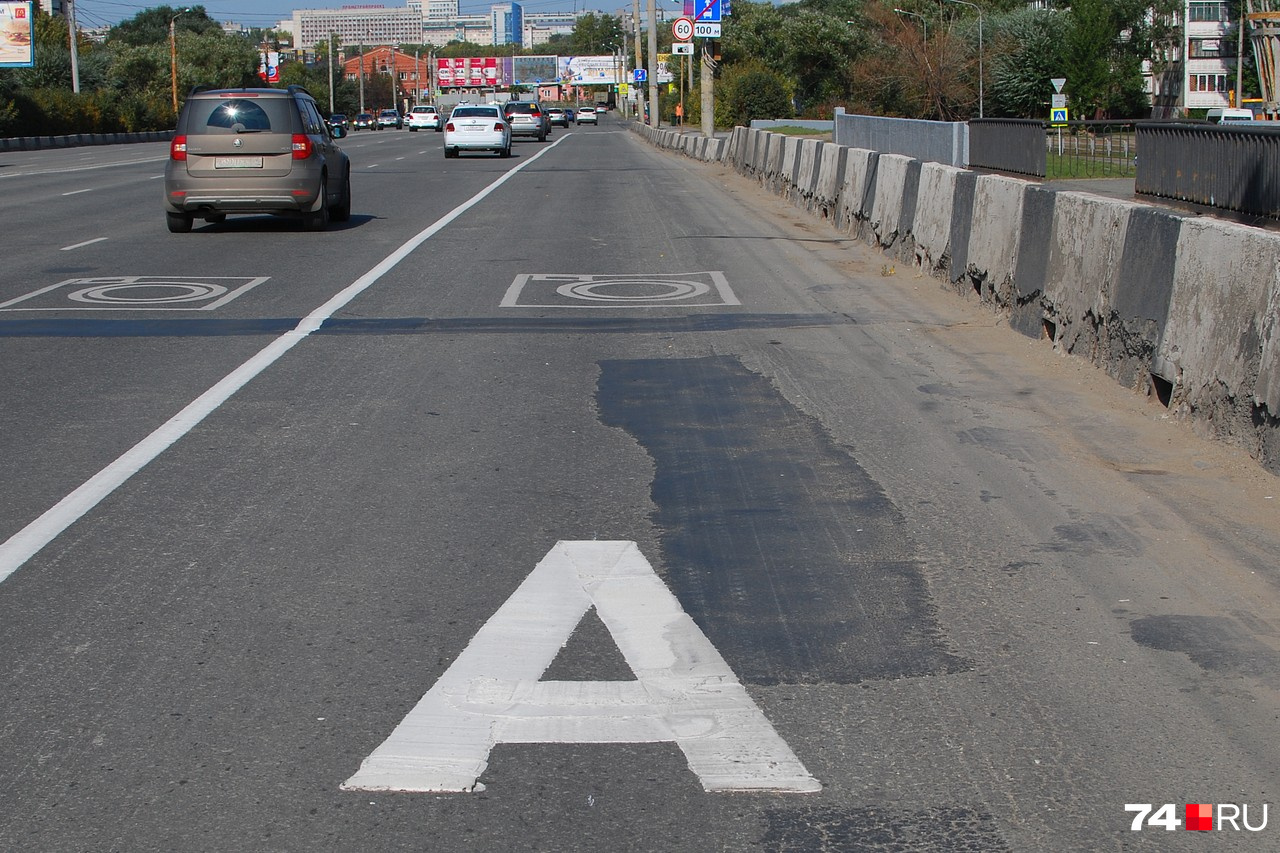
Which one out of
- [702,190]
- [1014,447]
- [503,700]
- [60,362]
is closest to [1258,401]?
[1014,447]

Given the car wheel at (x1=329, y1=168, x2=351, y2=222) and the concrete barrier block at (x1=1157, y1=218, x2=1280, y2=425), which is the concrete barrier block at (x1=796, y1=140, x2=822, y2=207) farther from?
the concrete barrier block at (x1=1157, y1=218, x2=1280, y2=425)

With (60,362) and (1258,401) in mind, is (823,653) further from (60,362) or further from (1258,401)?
(60,362)

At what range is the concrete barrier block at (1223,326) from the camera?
6559 mm

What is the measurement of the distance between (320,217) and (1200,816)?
15.6 m

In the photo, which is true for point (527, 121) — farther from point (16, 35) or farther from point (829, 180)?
point (829, 180)

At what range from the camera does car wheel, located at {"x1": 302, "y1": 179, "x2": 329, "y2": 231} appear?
17.8 m

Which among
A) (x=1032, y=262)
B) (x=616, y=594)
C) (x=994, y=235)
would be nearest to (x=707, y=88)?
(x=994, y=235)

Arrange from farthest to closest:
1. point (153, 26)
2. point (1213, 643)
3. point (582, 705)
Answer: point (153, 26) → point (1213, 643) → point (582, 705)

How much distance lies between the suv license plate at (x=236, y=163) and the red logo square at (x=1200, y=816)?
15.6 metres

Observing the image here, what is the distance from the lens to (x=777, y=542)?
18.6 ft

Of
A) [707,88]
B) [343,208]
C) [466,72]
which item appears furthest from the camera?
[466,72]

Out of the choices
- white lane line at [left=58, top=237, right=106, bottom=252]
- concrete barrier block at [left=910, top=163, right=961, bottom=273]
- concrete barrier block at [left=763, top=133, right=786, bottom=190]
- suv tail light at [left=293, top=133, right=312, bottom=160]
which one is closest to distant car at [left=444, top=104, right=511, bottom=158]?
concrete barrier block at [left=763, top=133, right=786, bottom=190]

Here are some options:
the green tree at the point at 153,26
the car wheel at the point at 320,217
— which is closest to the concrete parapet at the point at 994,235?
the car wheel at the point at 320,217

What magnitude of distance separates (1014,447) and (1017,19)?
8435 centimetres
